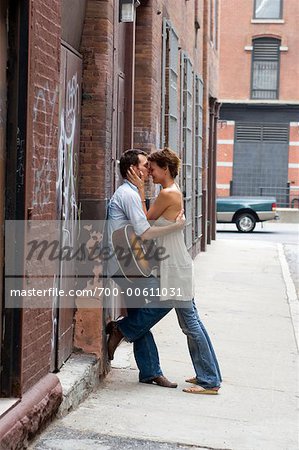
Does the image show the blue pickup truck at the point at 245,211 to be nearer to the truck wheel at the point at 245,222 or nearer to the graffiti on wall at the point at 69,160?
the truck wheel at the point at 245,222

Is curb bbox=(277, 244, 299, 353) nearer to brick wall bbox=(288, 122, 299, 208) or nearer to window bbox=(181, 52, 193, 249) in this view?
window bbox=(181, 52, 193, 249)

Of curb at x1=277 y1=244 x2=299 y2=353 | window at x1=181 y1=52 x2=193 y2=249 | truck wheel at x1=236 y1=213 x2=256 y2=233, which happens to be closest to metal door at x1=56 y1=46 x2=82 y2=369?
curb at x1=277 y1=244 x2=299 y2=353

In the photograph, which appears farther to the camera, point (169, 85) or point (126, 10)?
point (169, 85)

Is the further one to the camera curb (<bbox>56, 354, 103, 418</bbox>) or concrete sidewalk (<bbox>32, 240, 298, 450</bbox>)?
curb (<bbox>56, 354, 103, 418</bbox>)

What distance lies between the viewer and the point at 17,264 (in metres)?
5.73

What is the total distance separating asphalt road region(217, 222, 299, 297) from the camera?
22592 millimetres

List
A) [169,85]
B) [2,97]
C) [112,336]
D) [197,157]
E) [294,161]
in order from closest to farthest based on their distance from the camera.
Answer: [2,97]
[112,336]
[169,85]
[197,157]
[294,161]

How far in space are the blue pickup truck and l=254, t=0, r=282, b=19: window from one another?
49.6 ft

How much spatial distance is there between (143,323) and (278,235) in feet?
78.8

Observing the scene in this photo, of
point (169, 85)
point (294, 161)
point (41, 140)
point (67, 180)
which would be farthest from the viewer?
point (294, 161)

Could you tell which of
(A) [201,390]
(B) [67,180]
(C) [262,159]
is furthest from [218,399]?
(C) [262,159]

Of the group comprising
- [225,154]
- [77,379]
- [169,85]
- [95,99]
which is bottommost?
Answer: [77,379]

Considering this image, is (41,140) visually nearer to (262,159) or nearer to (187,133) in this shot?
(187,133)

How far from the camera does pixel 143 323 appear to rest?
25.1 ft
